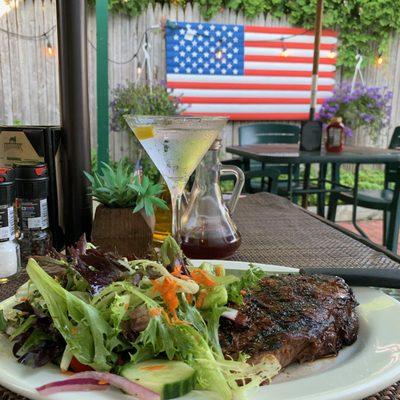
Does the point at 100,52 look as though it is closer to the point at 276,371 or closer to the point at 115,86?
the point at 276,371

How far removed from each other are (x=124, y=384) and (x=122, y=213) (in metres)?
0.56

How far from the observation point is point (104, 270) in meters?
0.66

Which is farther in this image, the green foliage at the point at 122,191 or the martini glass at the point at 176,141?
the green foliage at the point at 122,191

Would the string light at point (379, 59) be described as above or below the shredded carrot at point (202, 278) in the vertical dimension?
above

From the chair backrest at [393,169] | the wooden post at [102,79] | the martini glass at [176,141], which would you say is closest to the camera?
the martini glass at [176,141]

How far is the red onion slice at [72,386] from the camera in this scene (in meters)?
0.47

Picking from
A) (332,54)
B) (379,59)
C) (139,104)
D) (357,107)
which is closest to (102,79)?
(139,104)

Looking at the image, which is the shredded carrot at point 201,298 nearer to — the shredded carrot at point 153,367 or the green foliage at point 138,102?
the shredded carrot at point 153,367

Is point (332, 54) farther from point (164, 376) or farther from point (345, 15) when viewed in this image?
point (164, 376)

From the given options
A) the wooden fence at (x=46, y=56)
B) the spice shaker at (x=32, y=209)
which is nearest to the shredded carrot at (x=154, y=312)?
the spice shaker at (x=32, y=209)

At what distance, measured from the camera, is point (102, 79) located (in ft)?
4.69

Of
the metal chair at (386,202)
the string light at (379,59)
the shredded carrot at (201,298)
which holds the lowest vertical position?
the metal chair at (386,202)

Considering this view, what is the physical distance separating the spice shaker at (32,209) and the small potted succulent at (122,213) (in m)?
0.11

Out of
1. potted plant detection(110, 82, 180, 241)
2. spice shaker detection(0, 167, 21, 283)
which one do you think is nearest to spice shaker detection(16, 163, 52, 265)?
spice shaker detection(0, 167, 21, 283)
